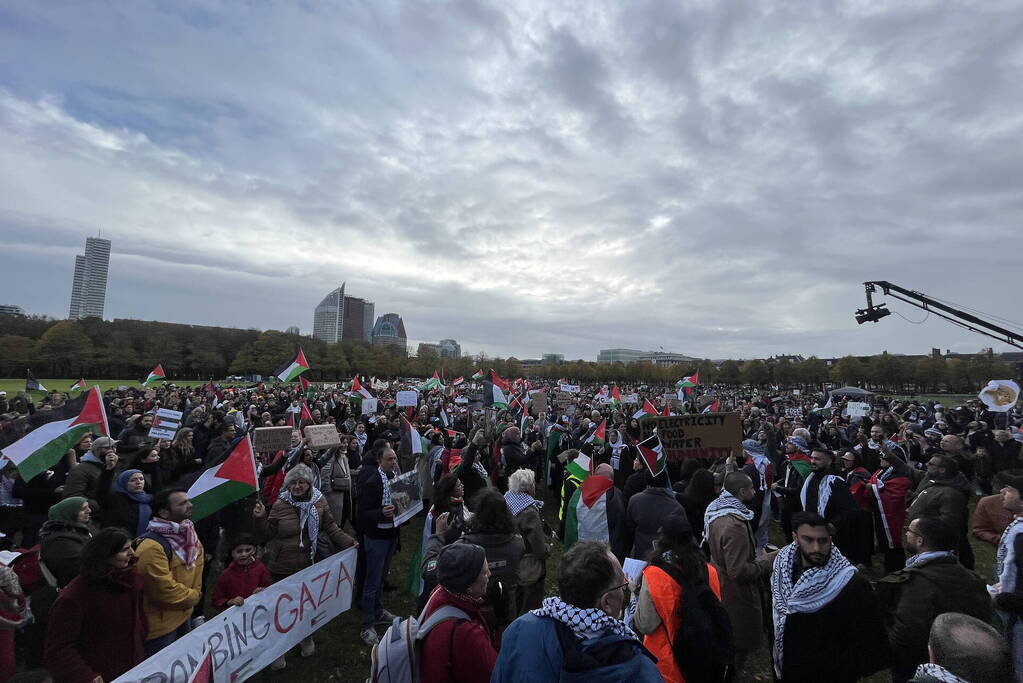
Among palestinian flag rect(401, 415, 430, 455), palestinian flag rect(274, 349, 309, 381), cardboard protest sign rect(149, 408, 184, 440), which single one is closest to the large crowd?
palestinian flag rect(401, 415, 430, 455)

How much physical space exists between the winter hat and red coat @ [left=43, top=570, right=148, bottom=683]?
2507 mm

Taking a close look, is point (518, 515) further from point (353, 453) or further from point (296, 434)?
point (353, 453)

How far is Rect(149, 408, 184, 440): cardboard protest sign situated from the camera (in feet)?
35.0

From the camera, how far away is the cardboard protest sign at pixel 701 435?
753cm

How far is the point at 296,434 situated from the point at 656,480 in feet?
18.6

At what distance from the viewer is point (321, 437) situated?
7332mm

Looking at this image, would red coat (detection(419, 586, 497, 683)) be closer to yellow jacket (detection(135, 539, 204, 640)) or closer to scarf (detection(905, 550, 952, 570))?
yellow jacket (detection(135, 539, 204, 640))

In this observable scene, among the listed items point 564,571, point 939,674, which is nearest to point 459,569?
point 564,571

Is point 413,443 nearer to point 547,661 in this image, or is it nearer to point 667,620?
point 667,620

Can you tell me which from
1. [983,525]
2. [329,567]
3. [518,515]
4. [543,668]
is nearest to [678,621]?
[543,668]

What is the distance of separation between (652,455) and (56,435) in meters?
7.84

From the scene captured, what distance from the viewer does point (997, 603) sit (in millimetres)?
3695

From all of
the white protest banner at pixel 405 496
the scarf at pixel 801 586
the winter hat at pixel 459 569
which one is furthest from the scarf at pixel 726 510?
the white protest banner at pixel 405 496

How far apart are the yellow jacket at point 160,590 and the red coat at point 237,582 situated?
11.5 inches
